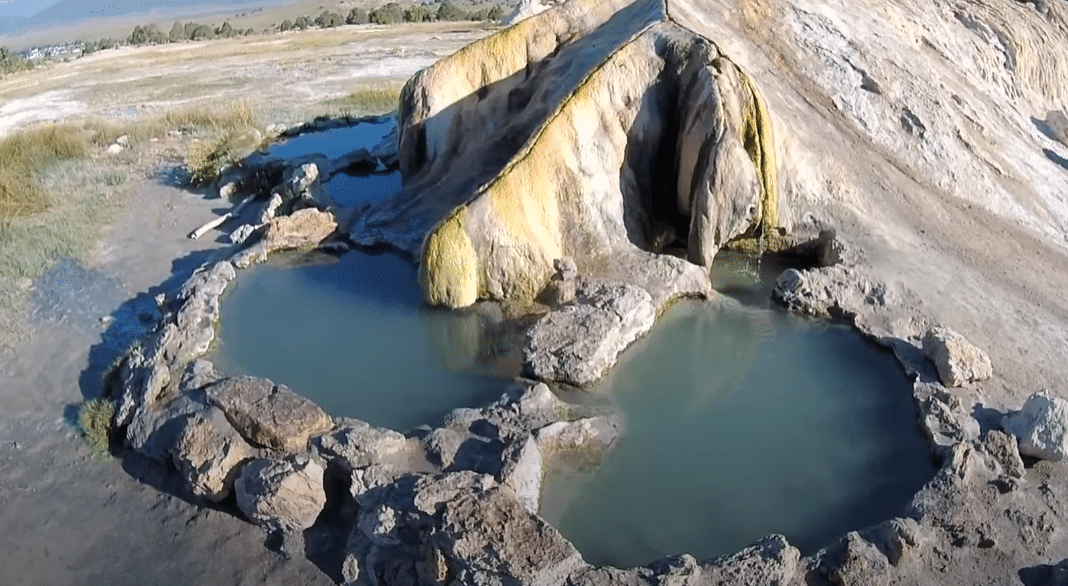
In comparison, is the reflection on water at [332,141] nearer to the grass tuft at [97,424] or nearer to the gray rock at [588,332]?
the gray rock at [588,332]

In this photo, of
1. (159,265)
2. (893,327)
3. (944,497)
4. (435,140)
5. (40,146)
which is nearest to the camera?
(944,497)

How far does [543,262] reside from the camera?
1070 cm

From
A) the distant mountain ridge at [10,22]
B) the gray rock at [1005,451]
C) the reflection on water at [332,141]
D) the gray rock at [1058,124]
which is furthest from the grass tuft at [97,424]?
the distant mountain ridge at [10,22]

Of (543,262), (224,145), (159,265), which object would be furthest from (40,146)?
(543,262)

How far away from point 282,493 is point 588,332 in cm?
379

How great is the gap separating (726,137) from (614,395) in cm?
390

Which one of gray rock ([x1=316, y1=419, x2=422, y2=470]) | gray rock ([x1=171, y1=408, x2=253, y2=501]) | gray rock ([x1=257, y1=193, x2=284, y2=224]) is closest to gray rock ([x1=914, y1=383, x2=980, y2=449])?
gray rock ([x1=316, y1=419, x2=422, y2=470])

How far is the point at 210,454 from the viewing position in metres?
7.69

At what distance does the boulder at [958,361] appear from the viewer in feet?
28.7

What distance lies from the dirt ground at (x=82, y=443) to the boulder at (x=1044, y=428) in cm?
637

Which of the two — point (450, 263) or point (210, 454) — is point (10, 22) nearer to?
point (450, 263)

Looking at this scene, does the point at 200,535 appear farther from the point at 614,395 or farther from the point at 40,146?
the point at 40,146

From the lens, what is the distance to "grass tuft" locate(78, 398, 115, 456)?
8.48 meters

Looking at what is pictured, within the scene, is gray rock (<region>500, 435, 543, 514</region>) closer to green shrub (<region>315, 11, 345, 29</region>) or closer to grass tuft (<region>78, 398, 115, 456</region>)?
grass tuft (<region>78, 398, 115, 456</region>)
